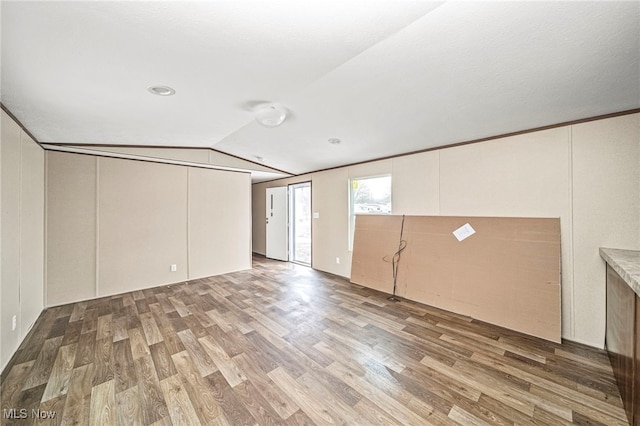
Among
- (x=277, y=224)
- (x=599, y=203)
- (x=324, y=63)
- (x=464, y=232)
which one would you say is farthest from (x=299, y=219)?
(x=599, y=203)

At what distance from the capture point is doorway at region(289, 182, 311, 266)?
6129mm

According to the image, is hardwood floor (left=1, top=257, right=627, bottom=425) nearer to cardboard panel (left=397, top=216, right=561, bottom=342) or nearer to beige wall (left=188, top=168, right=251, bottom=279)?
cardboard panel (left=397, top=216, right=561, bottom=342)

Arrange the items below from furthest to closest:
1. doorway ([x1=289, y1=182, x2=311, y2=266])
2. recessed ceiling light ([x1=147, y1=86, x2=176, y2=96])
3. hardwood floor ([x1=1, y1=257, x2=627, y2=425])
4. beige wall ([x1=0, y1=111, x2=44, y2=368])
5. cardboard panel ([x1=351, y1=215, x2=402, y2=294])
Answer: doorway ([x1=289, y1=182, x2=311, y2=266]) < cardboard panel ([x1=351, y1=215, x2=402, y2=294]) < beige wall ([x1=0, y1=111, x2=44, y2=368]) < recessed ceiling light ([x1=147, y1=86, x2=176, y2=96]) < hardwood floor ([x1=1, y1=257, x2=627, y2=425])

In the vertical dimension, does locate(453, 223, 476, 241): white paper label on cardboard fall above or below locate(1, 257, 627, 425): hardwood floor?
above

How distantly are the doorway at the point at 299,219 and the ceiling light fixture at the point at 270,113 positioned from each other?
3291mm

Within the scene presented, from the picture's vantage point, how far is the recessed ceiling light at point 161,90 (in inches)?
76.2

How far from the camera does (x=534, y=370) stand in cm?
200

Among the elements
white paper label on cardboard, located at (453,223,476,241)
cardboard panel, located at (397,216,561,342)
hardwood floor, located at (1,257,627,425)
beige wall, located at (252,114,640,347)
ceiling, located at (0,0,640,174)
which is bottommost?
hardwood floor, located at (1,257,627,425)

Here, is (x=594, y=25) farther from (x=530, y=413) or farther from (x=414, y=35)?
(x=530, y=413)

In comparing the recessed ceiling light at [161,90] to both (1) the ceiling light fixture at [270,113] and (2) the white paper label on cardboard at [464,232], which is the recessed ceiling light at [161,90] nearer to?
(1) the ceiling light fixture at [270,113]

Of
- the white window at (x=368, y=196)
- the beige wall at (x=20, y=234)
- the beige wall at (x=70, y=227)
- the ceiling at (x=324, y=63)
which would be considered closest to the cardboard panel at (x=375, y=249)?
the white window at (x=368, y=196)

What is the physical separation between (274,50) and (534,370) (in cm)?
317

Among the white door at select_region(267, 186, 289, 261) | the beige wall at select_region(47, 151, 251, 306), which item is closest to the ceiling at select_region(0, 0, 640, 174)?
the beige wall at select_region(47, 151, 251, 306)

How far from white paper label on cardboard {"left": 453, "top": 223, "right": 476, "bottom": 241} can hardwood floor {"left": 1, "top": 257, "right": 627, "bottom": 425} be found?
40.3 inches
